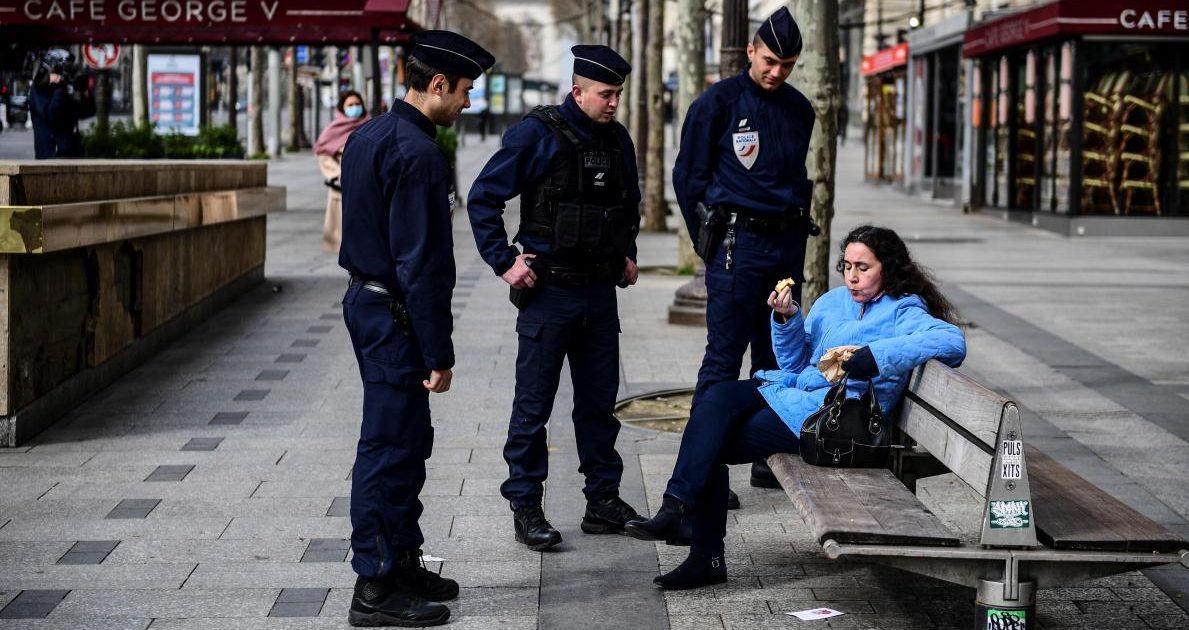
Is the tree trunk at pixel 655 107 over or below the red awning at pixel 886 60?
below

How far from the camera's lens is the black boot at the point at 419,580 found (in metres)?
4.95

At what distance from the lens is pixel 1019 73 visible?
24578mm

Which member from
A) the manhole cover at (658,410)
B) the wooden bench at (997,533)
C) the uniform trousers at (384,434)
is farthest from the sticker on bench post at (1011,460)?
the manhole cover at (658,410)

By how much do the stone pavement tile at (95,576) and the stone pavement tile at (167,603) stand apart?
7 cm

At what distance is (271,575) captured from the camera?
17.4ft

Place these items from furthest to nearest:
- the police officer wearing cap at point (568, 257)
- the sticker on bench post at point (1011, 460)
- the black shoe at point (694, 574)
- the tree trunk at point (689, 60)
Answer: the tree trunk at point (689, 60) → the police officer wearing cap at point (568, 257) → the black shoe at point (694, 574) → the sticker on bench post at point (1011, 460)

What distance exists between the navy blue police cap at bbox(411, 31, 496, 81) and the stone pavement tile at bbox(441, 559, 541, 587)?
1.60 metres

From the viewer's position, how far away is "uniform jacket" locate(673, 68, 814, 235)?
6.46 m

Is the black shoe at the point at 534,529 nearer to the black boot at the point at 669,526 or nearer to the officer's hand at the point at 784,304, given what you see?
the black boot at the point at 669,526

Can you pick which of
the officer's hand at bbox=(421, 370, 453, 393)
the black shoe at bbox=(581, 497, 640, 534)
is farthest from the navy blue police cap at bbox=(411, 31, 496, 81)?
the black shoe at bbox=(581, 497, 640, 534)

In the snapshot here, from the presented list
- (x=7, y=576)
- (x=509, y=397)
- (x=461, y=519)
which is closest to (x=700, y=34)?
(x=509, y=397)

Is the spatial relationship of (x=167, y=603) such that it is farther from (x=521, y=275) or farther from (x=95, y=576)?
(x=521, y=275)

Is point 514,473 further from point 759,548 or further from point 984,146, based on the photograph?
point 984,146

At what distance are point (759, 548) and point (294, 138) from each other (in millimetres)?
49032
